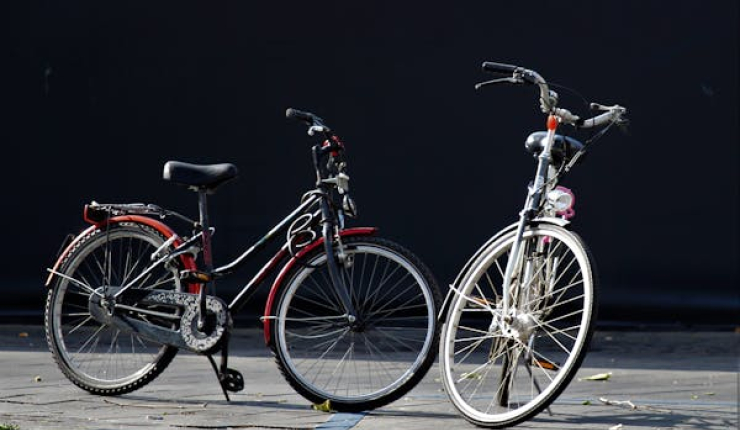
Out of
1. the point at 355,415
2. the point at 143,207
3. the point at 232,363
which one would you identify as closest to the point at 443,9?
the point at 232,363

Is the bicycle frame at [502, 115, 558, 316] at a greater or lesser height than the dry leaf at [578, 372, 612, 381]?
greater

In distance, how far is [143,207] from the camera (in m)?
5.59

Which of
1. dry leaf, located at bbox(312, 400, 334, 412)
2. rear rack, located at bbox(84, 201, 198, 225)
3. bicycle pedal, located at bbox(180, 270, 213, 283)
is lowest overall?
dry leaf, located at bbox(312, 400, 334, 412)

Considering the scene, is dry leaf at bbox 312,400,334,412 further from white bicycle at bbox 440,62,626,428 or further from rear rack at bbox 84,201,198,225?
rear rack at bbox 84,201,198,225

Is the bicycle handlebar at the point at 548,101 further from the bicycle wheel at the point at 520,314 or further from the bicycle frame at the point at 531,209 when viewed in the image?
the bicycle wheel at the point at 520,314

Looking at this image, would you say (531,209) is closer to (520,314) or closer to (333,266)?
(520,314)

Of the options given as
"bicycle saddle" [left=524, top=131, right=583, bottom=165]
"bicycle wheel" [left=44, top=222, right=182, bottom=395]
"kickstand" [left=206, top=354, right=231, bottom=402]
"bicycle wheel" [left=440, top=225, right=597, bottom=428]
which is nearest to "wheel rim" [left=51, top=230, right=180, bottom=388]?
"bicycle wheel" [left=44, top=222, right=182, bottom=395]

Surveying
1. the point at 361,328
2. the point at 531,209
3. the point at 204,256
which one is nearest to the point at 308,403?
the point at 361,328

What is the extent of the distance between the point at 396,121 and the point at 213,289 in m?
3.02

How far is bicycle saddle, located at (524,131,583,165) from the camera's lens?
15.9 ft

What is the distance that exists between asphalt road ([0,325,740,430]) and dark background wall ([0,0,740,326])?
104cm

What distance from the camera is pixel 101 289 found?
221 inches

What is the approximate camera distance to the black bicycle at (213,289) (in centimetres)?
522

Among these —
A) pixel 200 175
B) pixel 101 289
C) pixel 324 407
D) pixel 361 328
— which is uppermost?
pixel 200 175
